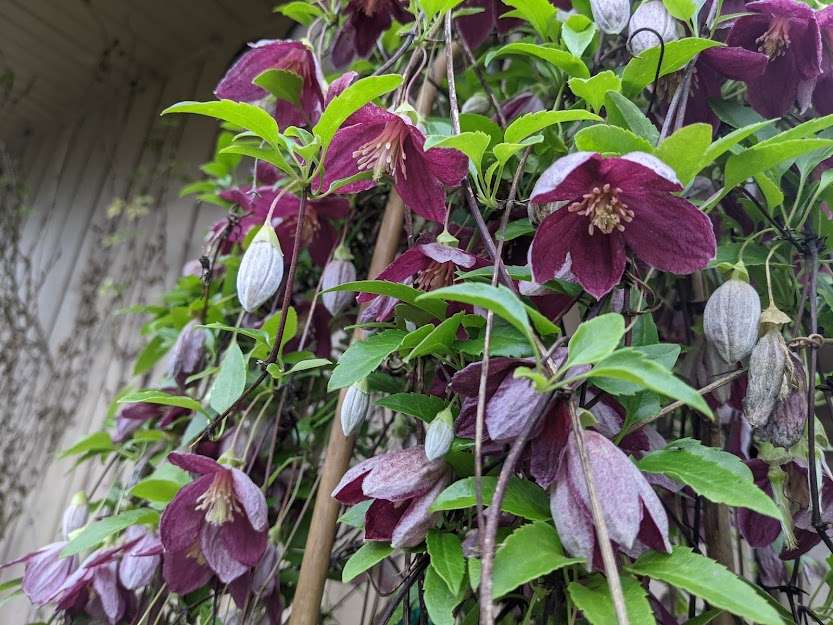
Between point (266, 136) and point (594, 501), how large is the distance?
31 cm

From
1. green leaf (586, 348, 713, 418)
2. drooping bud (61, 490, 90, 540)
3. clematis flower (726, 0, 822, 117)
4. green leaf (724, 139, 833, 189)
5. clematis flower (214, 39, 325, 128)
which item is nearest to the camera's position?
green leaf (586, 348, 713, 418)

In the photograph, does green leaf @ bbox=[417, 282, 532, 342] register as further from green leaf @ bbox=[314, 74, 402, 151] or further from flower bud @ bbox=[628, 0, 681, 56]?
flower bud @ bbox=[628, 0, 681, 56]

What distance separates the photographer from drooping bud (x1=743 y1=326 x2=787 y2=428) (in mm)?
409

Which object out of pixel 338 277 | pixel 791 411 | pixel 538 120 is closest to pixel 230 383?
pixel 338 277

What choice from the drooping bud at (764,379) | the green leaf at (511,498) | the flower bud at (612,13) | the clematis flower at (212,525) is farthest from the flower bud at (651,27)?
the clematis flower at (212,525)

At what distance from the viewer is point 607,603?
0.32 metres

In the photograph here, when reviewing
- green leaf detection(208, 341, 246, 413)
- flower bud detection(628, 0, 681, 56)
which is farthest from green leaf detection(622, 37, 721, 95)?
green leaf detection(208, 341, 246, 413)

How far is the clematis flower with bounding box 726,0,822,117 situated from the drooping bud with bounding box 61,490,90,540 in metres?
0.86

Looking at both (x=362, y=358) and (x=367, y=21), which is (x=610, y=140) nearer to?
(x=362, y=358)

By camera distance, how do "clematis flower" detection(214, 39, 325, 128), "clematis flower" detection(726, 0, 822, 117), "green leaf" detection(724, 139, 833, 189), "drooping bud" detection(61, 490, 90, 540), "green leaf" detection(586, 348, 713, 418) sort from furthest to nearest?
"drooping bud" detection(61, 490, 90, 540), "clematis flower" detection(214, 39, 325, 128), "clematis flower" detection(726, 0, 822, 117), "green leaf" detection(724, 139, 833, 189), "green leaf" detection(586, 348, 713, 418)

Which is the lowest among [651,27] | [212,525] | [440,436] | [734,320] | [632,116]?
[212,525]

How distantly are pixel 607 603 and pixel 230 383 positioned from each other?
0.32m

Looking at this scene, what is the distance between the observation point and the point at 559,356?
0.39m

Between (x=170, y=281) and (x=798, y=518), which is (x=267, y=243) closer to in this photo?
(x=798, y=518)
